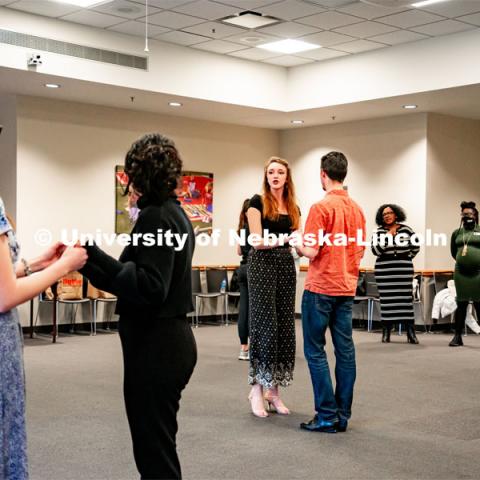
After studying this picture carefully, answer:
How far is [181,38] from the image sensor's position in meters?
9.20

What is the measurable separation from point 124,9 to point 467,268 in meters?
4.57

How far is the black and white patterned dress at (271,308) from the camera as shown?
5.04m

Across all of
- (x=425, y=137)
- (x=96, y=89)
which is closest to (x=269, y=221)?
(x=96, y=89)

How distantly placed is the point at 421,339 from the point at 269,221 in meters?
5.18

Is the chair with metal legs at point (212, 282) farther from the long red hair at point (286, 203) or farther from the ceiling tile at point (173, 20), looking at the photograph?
the long red hair at point (286, 203)

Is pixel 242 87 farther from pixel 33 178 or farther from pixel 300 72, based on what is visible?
pixel 33 178

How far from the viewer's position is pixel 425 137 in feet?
35.3

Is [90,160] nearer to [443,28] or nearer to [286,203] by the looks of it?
[443,28]

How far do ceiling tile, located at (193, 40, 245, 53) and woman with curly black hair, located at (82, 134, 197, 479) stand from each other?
7065 mm

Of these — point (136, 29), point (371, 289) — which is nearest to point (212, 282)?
point (371, 289)

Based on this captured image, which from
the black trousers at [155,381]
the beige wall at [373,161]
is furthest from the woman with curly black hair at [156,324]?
the beige wall at [373,161]

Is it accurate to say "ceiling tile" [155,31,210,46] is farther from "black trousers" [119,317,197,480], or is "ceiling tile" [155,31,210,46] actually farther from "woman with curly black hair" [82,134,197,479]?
"black trousers" [119,317,197,480]

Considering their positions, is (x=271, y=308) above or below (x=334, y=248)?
below

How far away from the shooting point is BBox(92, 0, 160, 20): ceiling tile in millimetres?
7855
